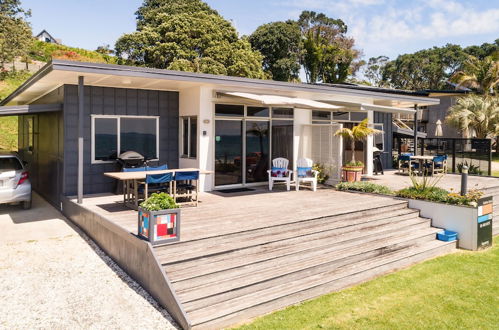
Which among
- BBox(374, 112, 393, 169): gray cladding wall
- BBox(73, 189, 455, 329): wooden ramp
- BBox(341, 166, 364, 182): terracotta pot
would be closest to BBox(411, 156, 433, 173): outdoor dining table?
Result: BBox(374, 112, 393, 169): gray cladding wall

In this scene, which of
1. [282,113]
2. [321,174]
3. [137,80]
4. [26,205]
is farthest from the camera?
[282,113]

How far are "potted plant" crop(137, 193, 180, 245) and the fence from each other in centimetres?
1283

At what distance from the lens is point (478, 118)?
21.2 metres

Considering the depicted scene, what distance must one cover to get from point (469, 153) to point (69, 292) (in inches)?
592

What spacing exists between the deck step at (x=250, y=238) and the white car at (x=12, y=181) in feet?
20.1

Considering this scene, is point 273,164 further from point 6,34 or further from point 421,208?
point 6,34

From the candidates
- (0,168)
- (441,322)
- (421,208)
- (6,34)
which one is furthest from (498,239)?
(6,34)

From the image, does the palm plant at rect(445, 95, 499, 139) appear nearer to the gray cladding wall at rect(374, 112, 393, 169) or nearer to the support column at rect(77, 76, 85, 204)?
the gray cladding wall at rect(374, 112, 393, 169)

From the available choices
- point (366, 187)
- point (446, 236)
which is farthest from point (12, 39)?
point (446, 236)

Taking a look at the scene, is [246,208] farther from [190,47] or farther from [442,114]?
[442,114]

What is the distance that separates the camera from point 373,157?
1447 centimetres

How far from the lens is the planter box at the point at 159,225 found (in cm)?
491

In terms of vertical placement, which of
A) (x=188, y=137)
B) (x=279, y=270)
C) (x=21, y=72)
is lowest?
(x=279, y=270)

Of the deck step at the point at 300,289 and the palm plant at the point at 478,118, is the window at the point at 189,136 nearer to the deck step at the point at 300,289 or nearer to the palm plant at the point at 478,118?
the deck step at the point at 300,289
